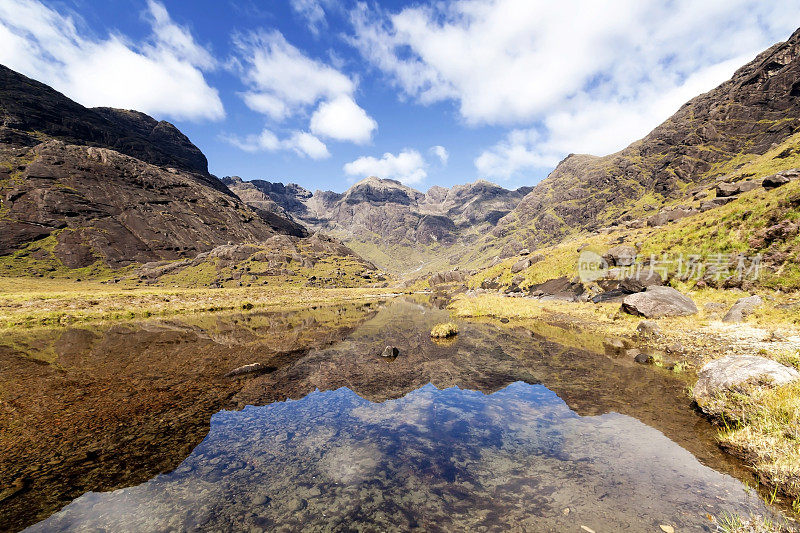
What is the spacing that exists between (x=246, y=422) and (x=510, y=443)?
413 inches

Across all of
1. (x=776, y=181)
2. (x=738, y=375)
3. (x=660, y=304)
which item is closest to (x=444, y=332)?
(x=660, y=304)

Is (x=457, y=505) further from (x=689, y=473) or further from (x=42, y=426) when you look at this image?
(x=42, y=426)

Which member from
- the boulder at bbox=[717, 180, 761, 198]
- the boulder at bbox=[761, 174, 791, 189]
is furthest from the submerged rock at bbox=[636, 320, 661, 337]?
the boulder at bbox=[717, 180, 761, 198]

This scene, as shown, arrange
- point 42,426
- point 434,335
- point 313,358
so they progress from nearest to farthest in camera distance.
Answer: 1. point 42,426
2. point 313,358
3. point 434,335

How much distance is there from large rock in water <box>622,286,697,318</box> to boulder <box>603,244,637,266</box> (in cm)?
1710

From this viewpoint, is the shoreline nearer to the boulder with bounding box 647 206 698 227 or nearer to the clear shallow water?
the clear shallow water

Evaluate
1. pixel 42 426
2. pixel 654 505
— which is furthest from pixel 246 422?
pixel 654 505

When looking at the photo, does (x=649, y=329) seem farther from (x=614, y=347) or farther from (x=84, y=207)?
(x=84, y=207)

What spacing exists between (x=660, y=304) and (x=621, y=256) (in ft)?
69.8

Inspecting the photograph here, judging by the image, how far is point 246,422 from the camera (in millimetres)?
12094

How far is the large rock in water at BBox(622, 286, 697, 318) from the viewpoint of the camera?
78.9 ft

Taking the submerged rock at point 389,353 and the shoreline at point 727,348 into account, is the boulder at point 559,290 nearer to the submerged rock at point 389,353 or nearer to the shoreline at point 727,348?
the shoreline at point 727,348

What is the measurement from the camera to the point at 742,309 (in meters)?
20.3

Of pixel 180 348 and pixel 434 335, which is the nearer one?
pixel 180 348
